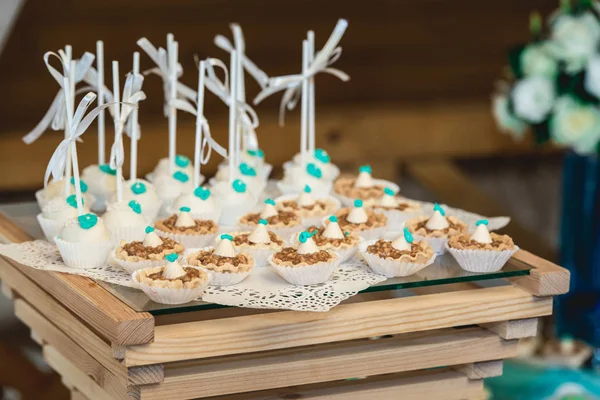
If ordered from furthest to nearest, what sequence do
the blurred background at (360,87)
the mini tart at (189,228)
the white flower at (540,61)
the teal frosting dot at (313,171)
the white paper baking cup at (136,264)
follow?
the blurred background at (360,87)
the white flower at (540,61)
the teal frosting dot at (313,171)
the mini tart at (189,228)
the white paper baking cup at (136,264)

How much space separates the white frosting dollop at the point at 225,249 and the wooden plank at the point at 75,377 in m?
0.28

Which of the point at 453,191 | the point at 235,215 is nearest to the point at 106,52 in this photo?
the point at 453,191

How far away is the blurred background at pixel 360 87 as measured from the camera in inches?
139

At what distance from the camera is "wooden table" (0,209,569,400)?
1.57 meters

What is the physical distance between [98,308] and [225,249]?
0.81 ft

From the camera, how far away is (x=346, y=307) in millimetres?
1686

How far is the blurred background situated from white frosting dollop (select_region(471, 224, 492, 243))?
4.41ft

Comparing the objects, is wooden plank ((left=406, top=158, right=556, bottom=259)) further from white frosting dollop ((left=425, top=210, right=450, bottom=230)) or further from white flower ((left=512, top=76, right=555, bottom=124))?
white frosting dollop ((left=425, top=210, right=450, bottom=230))

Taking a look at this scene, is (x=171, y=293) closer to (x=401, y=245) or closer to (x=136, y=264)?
(x=136, y=264)

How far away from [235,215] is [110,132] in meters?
1.60

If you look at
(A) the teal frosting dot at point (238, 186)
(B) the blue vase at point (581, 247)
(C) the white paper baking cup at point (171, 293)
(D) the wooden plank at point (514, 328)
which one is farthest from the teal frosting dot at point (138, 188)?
(B) the blue vase at point (581, 247)

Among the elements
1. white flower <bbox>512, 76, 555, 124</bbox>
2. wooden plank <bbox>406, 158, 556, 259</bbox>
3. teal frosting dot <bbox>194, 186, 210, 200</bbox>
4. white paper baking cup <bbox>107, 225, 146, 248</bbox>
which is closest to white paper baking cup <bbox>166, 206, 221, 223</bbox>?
teal frosting dot <bbox>194, 186, 210, 200</bbox>

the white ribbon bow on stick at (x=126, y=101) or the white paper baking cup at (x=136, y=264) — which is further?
the white ribbon bow on stick at (x=126, y=101)

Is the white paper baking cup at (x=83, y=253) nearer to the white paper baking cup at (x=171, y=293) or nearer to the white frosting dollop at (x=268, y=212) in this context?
the white paper baking cup at (x=171, y=293)
